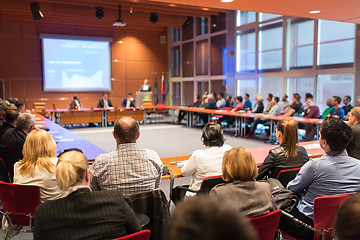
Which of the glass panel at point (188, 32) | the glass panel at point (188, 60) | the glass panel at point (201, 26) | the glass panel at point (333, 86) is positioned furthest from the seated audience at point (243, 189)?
the glass panel at point (188, 32)

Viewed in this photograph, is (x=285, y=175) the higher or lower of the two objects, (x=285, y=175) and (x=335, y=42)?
the lower

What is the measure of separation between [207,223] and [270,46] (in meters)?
11.8

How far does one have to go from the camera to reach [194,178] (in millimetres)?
2812

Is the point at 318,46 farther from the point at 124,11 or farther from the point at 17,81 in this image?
the point at 17,81

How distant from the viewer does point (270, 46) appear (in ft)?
37.9

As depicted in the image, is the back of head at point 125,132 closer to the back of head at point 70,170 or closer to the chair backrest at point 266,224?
the back of head at point 70,170

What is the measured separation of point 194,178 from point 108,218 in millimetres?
1366

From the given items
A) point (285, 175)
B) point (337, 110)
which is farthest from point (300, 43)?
point (285, 175)

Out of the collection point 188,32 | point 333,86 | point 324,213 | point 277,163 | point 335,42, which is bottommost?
point 324,213

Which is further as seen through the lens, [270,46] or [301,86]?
[270,46]

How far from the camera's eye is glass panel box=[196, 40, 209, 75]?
47.5 ft

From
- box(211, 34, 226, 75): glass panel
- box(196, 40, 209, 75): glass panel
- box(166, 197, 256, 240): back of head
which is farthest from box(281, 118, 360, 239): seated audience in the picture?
box(196, 40, 209, 75): glass panel

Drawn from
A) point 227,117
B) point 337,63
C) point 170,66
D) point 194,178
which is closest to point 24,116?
point 194,178

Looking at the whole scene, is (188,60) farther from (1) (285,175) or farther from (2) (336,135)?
→ (2) (336,135)
